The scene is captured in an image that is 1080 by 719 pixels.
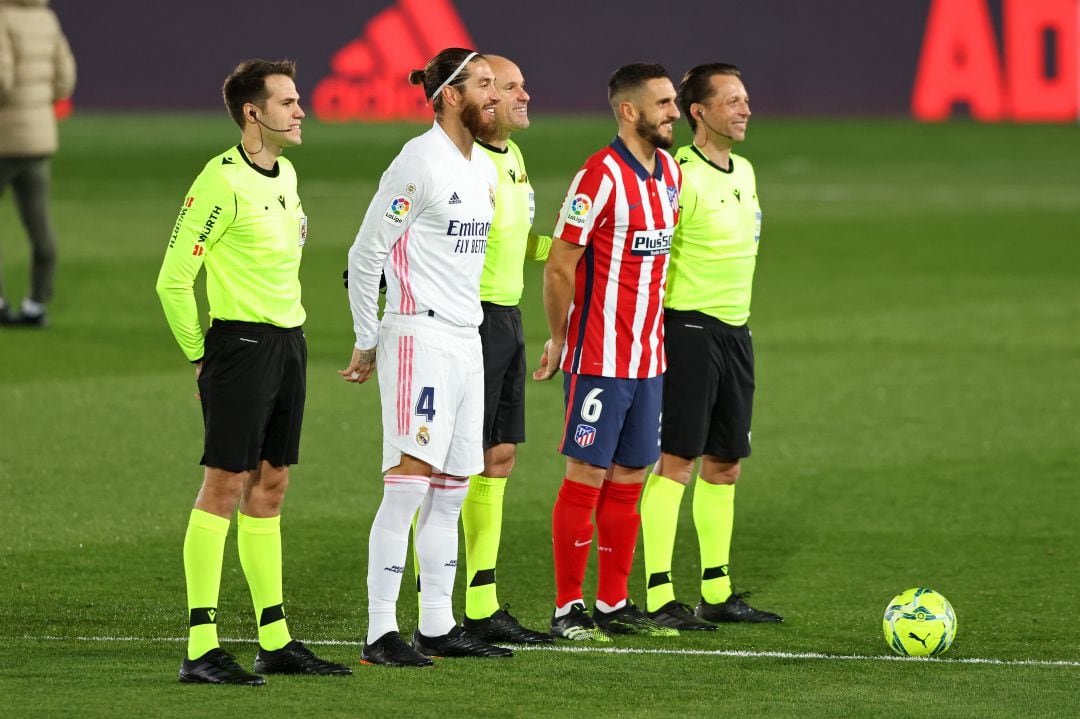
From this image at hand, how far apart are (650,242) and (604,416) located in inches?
24.8

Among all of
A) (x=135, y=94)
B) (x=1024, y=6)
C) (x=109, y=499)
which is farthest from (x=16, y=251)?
(x=1024, y=6)

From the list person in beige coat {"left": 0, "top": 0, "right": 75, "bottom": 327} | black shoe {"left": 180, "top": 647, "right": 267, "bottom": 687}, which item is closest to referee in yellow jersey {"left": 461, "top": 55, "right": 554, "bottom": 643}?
black shoe {"left": 180, "top": 647, "right": 267, "bottom": 687}

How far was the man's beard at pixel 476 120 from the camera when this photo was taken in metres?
5.86

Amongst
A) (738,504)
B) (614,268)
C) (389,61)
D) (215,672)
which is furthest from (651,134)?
(389,61)

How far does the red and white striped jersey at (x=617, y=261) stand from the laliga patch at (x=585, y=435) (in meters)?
0.19

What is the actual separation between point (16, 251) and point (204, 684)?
12867 mm

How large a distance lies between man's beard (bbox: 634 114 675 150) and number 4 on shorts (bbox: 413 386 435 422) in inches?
51.0

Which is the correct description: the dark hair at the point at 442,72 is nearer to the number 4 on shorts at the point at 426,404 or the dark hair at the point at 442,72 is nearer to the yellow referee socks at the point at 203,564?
the number 4 on shorts at the point at 426,404

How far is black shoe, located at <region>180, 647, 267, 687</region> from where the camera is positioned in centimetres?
551

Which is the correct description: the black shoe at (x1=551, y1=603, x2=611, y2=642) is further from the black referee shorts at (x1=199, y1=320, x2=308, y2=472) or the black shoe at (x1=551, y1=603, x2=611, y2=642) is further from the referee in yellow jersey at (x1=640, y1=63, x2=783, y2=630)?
the black referee shorts at (x1=199, y1=320, x2=308, y2=472)

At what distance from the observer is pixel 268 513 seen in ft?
18.9

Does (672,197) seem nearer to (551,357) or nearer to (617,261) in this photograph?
(617,261)

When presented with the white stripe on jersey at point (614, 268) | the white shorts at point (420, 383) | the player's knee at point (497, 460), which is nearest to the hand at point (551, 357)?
the white stripe on jersey at point (614, 268)

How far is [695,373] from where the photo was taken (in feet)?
22.1
